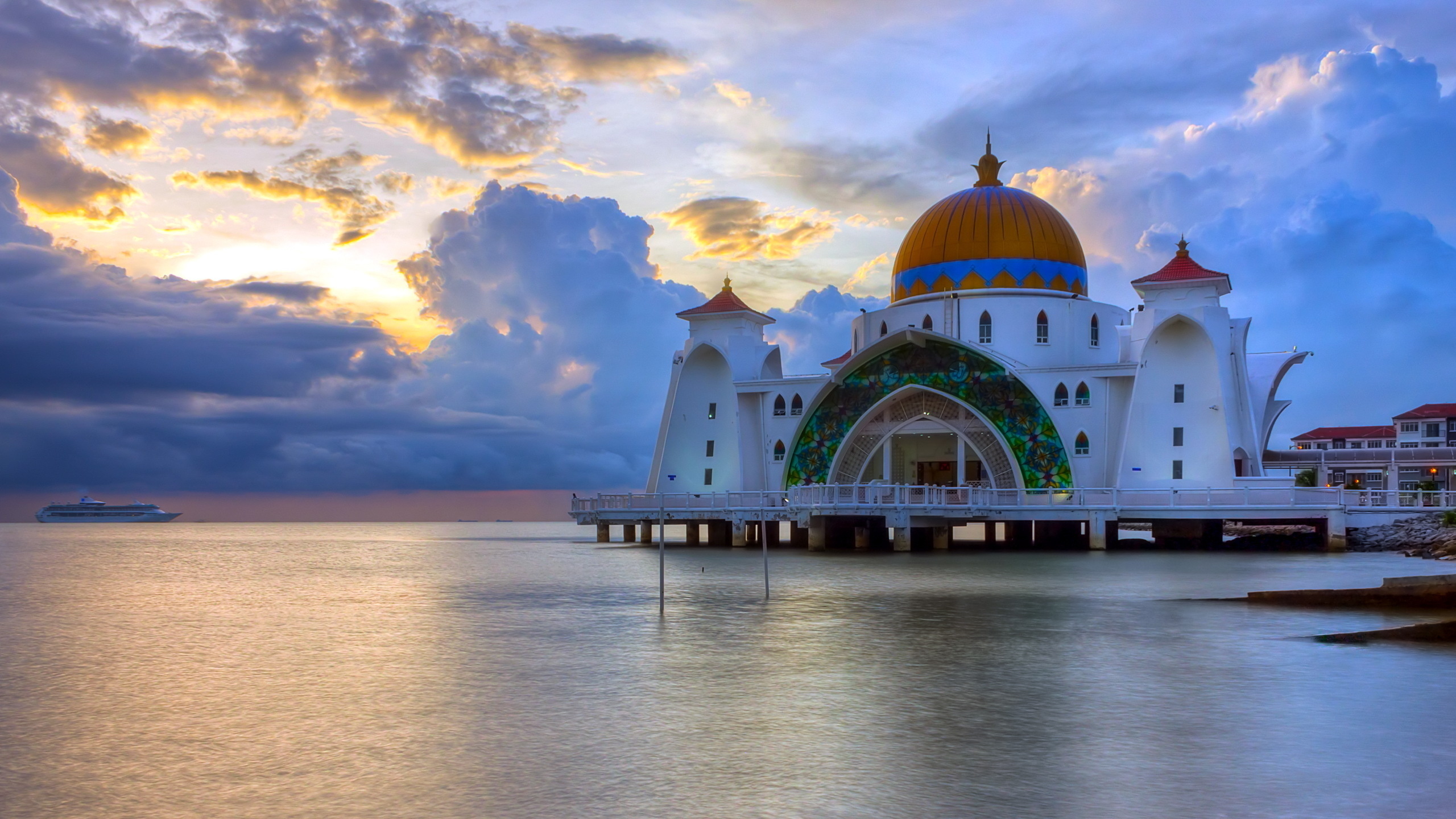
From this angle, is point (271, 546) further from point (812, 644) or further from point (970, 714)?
point (970, 714)

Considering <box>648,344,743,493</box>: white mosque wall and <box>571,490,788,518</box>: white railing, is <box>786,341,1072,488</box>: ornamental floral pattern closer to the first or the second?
<box>571,490,788,518</box>: white railing

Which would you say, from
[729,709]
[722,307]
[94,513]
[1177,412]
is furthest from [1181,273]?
[94,513]

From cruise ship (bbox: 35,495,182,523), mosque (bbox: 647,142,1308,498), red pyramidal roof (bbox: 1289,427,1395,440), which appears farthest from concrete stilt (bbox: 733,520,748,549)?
cruise ship (bbox: 35,495,182,523)

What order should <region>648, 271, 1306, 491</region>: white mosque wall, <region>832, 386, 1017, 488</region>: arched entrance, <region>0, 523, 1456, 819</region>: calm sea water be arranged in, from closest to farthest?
<region>0, 523, 1456, 819</region>: calm sea water, <region>648, 271, 1306, 491</region>: white mosque wall, <region>832, 386, 1017, 488</region>: arched entrance

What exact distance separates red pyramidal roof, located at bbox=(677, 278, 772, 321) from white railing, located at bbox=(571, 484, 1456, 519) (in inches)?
396

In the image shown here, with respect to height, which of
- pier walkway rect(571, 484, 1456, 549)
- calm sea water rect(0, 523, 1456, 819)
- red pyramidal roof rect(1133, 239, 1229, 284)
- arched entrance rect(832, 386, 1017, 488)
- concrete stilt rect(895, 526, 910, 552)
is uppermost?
red pyramidal roof rect(1133, 239, 1229, 284)

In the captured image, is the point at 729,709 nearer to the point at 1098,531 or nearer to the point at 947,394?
the point at 1098,531

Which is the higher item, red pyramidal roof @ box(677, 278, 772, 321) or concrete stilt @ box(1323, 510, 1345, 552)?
red pyramidal roof @ box(677, 278, 772, 321)

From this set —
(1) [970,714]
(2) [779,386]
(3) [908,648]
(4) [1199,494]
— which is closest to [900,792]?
(1) [970,714]

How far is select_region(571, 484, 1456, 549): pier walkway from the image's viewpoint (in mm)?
38344

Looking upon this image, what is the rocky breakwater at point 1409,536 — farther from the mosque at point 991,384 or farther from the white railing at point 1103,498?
the mosque at point 991,384

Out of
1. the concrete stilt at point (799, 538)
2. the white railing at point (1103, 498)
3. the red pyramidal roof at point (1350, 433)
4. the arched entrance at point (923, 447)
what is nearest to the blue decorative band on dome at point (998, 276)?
the arched entrance at point (923, 447)

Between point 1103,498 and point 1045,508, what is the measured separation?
194cm

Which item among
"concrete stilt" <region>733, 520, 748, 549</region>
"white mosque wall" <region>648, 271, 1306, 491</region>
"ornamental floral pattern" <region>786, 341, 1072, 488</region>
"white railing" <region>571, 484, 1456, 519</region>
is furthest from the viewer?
"concrete stilt" <region>733, 520, 748, 549</region>
